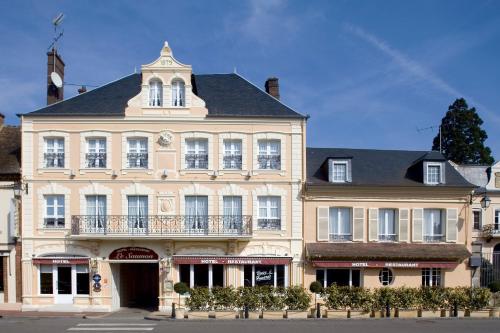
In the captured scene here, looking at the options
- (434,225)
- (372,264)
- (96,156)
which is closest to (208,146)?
(96,156)

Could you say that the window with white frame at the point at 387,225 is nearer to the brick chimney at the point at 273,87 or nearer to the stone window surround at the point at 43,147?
the brick chimney at the point at 273,87

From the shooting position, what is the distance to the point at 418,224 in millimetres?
24438

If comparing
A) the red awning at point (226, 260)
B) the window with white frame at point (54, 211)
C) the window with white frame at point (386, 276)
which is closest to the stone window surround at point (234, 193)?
the red awning at point (226, 260)

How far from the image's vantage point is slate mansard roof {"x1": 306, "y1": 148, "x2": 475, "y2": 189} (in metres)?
24.6

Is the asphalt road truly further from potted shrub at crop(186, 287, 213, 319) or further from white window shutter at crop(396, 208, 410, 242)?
white window shutter at crop(396, 208, 410, 242)

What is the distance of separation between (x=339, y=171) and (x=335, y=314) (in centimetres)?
661

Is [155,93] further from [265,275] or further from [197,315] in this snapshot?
[197,315]

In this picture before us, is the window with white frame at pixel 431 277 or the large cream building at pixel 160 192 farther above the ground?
the large cream building at pixel 160 192

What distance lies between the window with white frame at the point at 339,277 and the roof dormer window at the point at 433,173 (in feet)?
17.6

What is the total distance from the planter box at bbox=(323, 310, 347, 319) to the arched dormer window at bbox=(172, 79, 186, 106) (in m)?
10.9

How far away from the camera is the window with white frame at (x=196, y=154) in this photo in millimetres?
23734

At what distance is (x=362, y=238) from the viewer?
24.2 meters

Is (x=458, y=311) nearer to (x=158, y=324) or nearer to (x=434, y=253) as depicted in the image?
(x=434, y=253)

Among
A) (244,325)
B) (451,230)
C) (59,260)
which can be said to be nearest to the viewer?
(244,325)
